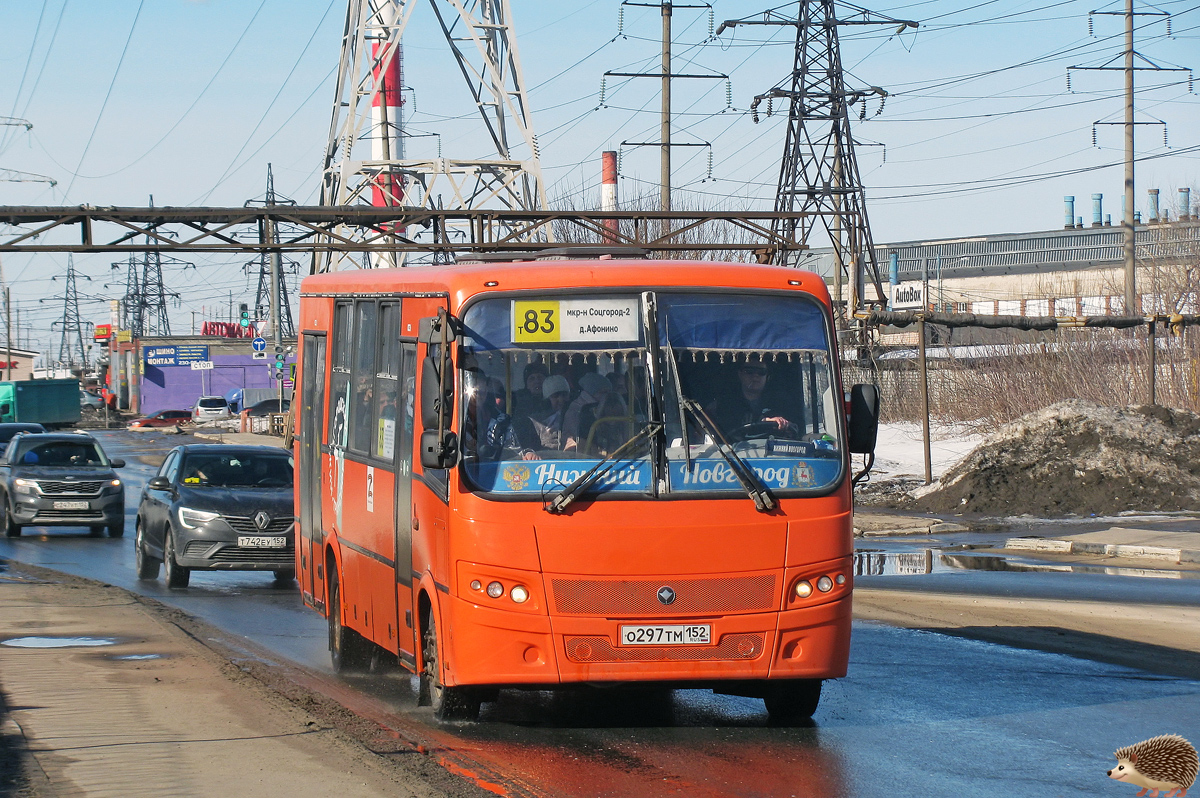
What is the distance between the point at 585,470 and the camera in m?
7.64

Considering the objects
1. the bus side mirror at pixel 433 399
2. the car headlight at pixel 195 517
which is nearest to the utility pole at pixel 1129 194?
the car headlight at pixel 195 517

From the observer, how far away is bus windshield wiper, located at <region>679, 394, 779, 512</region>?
25.1 feet

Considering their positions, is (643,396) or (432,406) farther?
(643,396)

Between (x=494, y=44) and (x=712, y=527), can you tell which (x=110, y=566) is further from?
(x=494, y=44)

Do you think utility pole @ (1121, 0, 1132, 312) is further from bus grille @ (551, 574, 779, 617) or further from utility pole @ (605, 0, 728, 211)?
bus grille @ (551, 574, 779, 617)

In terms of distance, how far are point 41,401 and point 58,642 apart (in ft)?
215

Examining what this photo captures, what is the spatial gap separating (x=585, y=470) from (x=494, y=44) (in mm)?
33782

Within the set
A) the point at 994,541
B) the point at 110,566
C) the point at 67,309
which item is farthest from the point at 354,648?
the point at 67,309

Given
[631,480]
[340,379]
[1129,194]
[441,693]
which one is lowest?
[441,693]

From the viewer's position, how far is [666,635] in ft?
24.8

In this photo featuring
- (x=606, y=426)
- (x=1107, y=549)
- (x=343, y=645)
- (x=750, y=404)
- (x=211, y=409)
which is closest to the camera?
(x=606, y=426)

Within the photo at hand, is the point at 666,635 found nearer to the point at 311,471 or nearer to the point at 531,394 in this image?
the point at 531,394

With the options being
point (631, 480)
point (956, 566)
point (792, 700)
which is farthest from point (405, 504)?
point (956, 566)

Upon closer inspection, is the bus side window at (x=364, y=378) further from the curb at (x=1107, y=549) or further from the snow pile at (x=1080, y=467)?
the snow pile at (x=1080, y=467)
